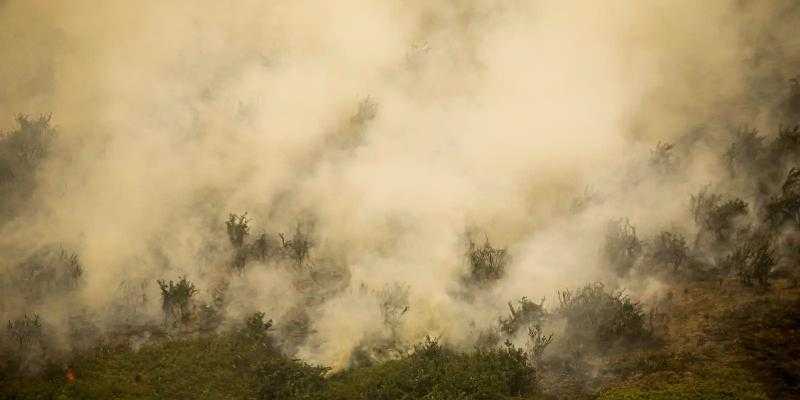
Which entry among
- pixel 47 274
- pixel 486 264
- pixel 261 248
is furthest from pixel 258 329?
pixel 486 264

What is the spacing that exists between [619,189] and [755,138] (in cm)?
434

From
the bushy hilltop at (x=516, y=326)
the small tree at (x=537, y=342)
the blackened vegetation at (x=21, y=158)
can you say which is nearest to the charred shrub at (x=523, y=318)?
the bushy hilltop at (x=516, y=326)

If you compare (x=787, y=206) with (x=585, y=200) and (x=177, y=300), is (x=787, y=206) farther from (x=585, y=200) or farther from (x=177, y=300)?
(x=177, y=300)

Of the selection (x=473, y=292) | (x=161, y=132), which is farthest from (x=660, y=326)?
(x=161, y=132)

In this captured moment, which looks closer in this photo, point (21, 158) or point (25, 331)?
point (25, 331)

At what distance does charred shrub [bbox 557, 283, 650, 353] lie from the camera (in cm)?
1258

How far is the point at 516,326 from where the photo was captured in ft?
47.0

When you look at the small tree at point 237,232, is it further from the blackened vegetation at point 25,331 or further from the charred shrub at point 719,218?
the charred shrub at point 719,218

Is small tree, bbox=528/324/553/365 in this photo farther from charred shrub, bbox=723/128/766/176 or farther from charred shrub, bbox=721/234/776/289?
charred shrub, bbox=723/128/766/176

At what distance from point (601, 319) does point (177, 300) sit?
12803 millimetres

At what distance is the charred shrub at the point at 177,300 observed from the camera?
15086 mm

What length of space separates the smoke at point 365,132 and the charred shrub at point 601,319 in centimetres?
117

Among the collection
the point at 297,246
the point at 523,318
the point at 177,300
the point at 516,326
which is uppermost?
the point at 297,246

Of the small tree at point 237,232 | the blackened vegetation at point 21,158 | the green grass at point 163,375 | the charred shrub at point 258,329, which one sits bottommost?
the green grass at point 163,375
